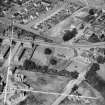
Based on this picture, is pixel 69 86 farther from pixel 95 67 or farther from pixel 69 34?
pixel 69 34

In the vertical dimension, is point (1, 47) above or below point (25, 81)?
above

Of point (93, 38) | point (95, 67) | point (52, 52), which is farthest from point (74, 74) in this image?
point (93, 38)

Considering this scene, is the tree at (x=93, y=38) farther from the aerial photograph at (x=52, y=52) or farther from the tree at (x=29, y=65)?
the tree at (x=29, y=65)

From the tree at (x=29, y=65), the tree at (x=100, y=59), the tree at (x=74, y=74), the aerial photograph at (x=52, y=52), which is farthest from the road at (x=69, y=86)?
the tree at (x=29, y=65)

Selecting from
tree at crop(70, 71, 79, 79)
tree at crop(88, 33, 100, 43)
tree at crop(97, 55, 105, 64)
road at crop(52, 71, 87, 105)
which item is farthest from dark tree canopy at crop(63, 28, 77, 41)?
road at crop(52, 71, 87, 105)

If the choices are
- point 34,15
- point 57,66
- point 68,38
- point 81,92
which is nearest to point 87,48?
point 68,38

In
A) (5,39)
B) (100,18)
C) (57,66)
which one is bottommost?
(57,66)

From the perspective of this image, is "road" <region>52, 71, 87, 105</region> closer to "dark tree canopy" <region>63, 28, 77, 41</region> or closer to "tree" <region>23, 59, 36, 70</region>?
"tree" <region>23, 59, 36, 70</region>

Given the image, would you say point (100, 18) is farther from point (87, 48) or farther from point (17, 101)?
point (17, 101)

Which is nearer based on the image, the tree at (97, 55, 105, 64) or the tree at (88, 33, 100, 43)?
the tree at (97, 55, 105, 64)
